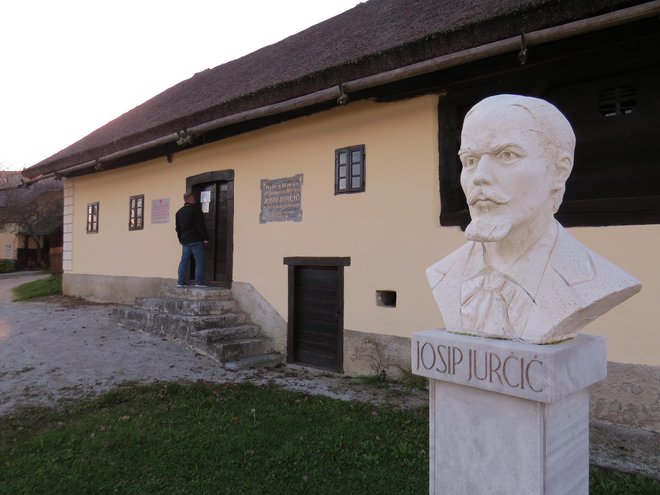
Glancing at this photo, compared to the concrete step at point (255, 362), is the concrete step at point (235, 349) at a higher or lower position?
higher

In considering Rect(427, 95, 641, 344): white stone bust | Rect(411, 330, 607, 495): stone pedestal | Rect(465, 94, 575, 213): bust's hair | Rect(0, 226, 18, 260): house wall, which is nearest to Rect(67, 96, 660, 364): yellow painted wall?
Rect(411, 330, 607, 495): stone pedestal

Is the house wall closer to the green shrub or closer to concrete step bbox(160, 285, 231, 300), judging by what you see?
the green shrub

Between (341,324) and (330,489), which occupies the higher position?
(341,324)

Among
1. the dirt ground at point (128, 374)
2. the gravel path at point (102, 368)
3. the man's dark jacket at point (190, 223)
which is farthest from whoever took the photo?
the man's dark jacket at point (190, 223)

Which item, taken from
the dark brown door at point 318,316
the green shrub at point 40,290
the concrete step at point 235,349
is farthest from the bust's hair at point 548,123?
the green shrub at point 40,290

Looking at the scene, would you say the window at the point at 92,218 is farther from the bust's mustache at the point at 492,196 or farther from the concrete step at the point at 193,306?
the bust's mustache at the point at 492,196

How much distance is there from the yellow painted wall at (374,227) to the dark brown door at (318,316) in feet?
0.76

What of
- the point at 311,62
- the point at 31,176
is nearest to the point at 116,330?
the point at 311,62

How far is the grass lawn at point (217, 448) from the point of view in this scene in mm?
3062

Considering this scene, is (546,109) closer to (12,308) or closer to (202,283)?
(202,283)

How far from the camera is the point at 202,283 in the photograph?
8234mm

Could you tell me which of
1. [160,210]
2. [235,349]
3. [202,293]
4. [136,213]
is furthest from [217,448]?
[136,213]

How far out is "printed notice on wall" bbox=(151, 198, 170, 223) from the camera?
30.9 ft

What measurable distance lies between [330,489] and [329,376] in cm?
313
